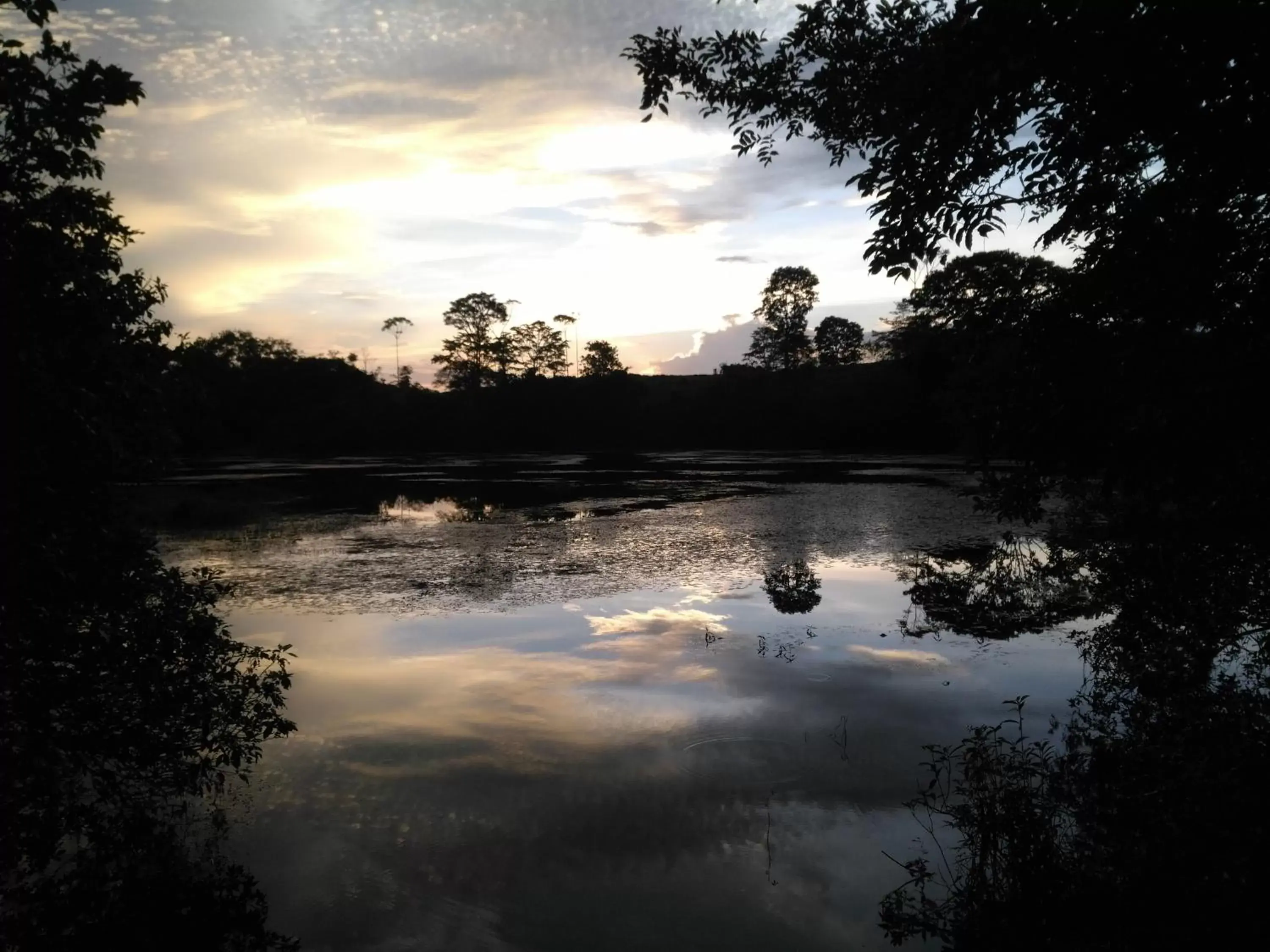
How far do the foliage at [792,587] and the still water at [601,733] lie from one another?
4.6 inches

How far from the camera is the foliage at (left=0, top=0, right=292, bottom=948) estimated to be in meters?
4.93

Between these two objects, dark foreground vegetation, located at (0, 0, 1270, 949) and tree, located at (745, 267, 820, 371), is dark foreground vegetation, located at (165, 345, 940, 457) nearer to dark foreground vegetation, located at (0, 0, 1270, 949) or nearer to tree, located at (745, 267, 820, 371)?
tree, located at (745, 267, 820, 371)

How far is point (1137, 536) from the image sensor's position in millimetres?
7492

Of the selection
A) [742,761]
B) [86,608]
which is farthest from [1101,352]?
[86,608]

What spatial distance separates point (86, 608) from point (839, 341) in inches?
3575

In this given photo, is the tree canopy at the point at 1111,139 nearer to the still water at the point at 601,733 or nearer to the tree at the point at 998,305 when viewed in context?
the tree at the point at 998,305

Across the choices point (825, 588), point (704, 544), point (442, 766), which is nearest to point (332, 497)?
point (704, 544)

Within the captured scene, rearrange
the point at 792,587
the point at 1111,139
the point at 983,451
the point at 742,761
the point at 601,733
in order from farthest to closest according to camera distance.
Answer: the point at 792,587 < the point at 601,733 < the point at 742,761 < the point at 983,451 < the point at 1111,139

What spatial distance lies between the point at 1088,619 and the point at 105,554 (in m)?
13.8

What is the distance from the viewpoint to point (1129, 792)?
6191mm

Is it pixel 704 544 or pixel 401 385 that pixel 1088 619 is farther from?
pixel 401 385

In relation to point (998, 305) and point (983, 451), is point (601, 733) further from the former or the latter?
point (998, 305)

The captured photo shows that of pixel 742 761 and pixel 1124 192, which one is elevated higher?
pixel 1124 192

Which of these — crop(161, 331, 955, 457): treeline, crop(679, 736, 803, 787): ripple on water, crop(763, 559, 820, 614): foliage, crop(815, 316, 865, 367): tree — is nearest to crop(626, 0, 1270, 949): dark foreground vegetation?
crop(679, 736, 803, 787): ripple on water
